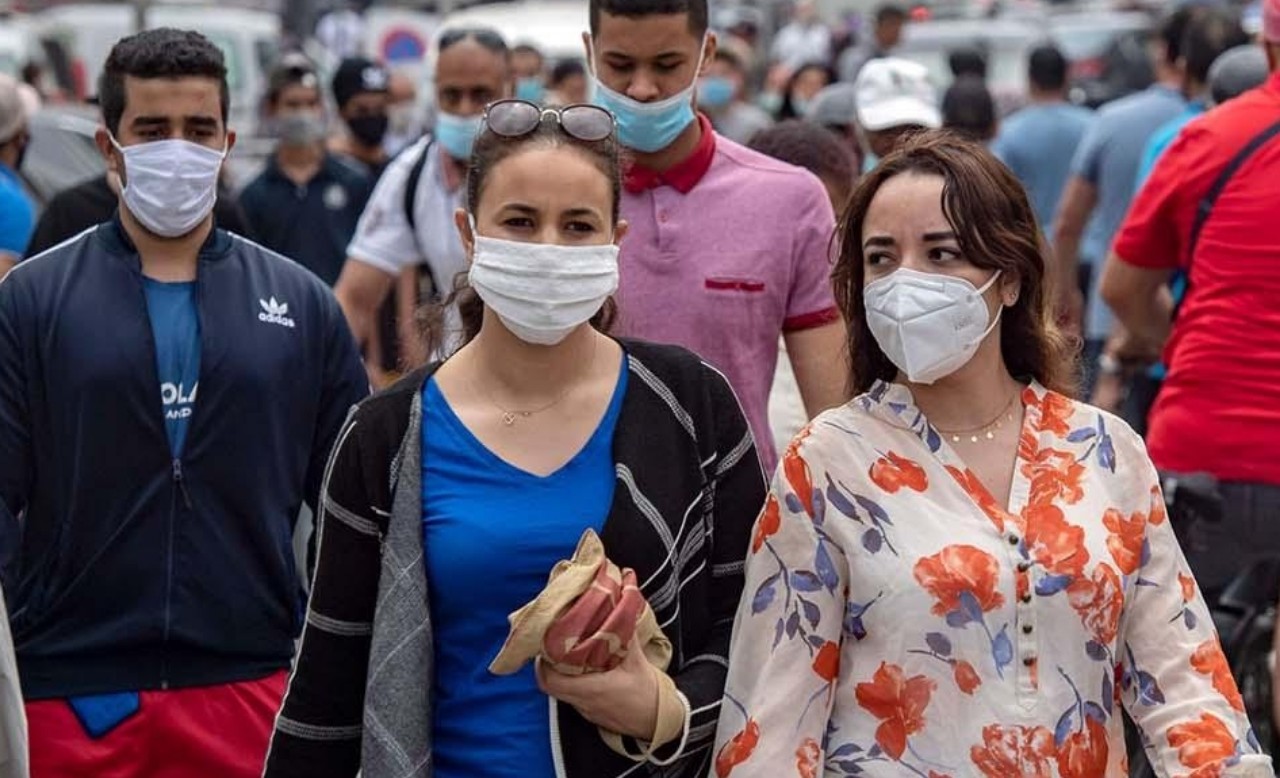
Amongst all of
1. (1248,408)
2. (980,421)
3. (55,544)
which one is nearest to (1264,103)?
(1248,408)

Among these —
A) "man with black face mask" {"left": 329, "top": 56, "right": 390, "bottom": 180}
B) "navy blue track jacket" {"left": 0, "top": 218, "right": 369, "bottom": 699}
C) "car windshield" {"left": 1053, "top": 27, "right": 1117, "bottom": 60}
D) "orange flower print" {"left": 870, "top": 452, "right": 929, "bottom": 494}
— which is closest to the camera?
"orange flower print" {"left": 870, "top": 452, "right": 929, "bottom": 494}

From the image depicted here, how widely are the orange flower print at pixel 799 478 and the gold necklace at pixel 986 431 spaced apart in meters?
0.24

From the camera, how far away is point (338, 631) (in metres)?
4.18

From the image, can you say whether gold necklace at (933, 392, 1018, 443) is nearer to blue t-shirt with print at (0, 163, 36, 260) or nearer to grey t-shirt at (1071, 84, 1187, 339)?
blue t-shirt with print at (0, 163, 36, 260)

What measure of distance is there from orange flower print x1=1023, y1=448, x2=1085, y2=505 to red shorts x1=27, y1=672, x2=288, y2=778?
190cm

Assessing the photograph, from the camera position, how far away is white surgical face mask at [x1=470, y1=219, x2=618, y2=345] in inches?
164

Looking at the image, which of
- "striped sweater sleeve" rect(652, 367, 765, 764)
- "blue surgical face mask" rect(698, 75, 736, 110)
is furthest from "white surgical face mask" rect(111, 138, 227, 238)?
"blue surgical face mask" rect(698, 75, 736, 110)

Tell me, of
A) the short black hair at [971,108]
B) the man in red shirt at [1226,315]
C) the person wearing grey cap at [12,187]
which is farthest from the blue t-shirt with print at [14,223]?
the short black hair at [971,108]

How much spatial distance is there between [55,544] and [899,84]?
14.5 feet

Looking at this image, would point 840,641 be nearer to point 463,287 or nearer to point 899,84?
point 463,287

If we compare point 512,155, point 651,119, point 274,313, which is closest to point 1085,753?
point 512,155

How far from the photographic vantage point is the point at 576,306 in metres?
4.20

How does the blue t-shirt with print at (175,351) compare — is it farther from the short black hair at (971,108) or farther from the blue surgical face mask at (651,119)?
the short black hair at (971,108)

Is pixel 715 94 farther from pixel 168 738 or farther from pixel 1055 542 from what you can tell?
pixel 1055 542
